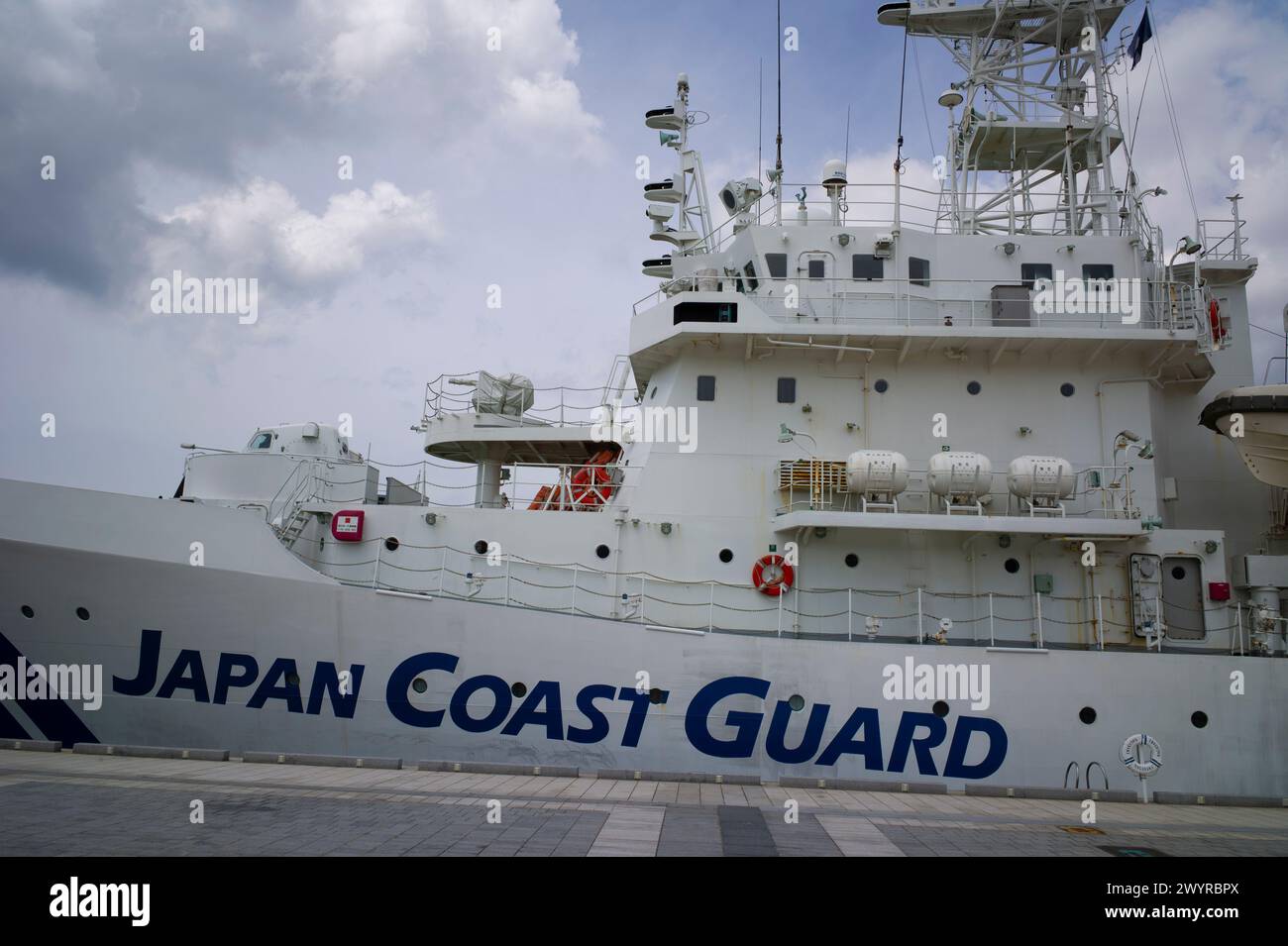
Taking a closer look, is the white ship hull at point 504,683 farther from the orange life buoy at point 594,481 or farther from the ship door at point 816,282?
the ship door at point 816,282

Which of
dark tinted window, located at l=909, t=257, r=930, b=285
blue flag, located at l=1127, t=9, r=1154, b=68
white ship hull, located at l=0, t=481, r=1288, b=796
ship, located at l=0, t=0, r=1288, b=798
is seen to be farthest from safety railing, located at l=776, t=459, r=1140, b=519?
blue flag, located at l=1127, t=9, r=1154, b=68

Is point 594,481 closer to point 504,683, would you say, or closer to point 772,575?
point 772,575

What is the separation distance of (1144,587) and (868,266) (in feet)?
23.1

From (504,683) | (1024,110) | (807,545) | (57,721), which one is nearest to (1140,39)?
(1024,110)

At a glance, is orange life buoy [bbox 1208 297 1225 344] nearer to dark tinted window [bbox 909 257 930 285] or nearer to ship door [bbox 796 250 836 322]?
dark tinted window [bbox 909 257 930 285]

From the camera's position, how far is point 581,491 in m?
14.7

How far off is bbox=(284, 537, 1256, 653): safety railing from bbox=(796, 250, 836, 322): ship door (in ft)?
16.2

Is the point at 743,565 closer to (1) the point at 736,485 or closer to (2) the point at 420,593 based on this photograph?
(1) the point at 736,485

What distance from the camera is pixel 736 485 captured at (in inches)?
559

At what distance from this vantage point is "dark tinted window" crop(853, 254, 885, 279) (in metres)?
15.5

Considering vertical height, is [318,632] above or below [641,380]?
below

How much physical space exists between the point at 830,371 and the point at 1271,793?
893 cm

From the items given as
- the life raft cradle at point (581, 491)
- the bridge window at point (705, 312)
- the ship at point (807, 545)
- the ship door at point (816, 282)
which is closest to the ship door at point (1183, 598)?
the ship at point (807, 545)
